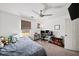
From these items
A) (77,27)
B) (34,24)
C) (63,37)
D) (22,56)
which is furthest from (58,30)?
(22,56)

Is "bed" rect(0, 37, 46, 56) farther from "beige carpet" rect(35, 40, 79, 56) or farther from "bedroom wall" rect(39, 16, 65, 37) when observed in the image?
"bedroom wall" rect(39, 16, 65, 37)

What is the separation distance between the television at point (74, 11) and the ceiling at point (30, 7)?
9cm

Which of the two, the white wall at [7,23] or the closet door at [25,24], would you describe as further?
the closet door at [25,24]

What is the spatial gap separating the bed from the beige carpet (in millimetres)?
79

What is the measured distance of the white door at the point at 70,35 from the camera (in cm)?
177

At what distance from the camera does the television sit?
1.72 meters

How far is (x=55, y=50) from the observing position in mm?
1760

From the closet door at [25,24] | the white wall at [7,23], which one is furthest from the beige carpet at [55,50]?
the white wall at [7,23]

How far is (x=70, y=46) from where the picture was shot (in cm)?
178

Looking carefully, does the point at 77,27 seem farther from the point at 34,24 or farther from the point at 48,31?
the point at 34,24

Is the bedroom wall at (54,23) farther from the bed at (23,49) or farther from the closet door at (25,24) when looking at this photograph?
the bed at (23,49)

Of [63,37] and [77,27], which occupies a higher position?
[77,27]

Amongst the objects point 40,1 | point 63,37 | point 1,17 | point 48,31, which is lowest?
point 63,37

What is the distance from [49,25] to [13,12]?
2.42 feet
